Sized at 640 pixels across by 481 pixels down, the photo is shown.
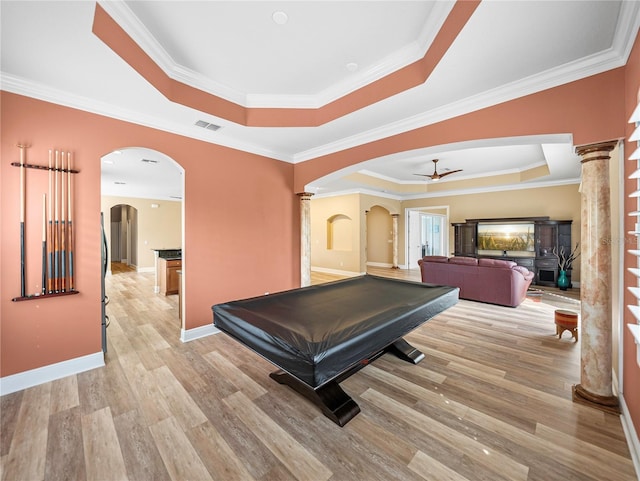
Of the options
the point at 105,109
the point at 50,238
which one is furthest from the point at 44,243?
the point at 105,109

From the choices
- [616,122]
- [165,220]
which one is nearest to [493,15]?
[616,122]

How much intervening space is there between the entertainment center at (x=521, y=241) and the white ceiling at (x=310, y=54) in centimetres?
542

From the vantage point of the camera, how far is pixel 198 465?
5.05ft

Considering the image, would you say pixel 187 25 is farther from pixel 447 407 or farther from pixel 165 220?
pixel 165 220

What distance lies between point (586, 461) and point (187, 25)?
4.09 meters

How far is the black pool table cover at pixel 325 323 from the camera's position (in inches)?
53.6

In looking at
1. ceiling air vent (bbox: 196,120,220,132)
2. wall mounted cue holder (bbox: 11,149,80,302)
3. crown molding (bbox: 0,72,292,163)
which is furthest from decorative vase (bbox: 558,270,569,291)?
wall mounted cue holder (bbox: 11,149,80,302)

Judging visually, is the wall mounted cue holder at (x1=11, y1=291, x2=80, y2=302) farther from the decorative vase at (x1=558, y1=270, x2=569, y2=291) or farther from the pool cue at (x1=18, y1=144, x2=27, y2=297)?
the decorative vase at (x1=558, y1=270, x2=569, y2=291)

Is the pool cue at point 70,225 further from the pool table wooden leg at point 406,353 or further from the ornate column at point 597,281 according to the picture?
the ornate column at point 597,281

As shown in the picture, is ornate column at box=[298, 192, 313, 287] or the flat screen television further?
the flat screen television

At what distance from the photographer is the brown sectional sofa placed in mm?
4586

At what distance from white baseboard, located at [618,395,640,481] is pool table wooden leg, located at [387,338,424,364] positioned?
1429 mm

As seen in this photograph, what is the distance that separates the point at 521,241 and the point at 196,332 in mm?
7879

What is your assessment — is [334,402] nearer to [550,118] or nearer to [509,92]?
[550,118]
